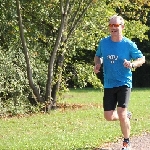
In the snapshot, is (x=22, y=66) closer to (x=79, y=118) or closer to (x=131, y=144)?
(x=79, y=118)

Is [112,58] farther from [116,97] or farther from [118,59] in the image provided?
[116,97]

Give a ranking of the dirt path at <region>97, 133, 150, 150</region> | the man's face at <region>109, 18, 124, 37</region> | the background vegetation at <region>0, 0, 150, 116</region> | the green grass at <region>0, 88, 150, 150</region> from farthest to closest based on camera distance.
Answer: the background vegetation at <region>0, 0, 150, 116</region> → the green grass at <region>0, 88, 150, 150</region> → the dirt path at <region>97, 133, 150, 150</region> → the man's face at <region>109, 18, 124, 37</region>

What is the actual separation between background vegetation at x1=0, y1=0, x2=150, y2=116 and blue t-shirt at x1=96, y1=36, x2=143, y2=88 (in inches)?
265

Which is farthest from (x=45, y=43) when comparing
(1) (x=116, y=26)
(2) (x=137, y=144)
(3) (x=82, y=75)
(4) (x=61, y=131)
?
(1) (x=116, y=26)

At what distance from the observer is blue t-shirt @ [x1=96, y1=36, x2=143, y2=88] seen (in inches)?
273

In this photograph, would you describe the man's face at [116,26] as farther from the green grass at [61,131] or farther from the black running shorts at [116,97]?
the green grass at [61,131]

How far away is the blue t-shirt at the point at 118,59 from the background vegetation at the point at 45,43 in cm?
673

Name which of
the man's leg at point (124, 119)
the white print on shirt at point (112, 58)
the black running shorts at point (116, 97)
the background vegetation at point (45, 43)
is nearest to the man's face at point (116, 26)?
the white print on shirt at point (112, 58)

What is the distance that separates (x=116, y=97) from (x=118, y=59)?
65 centimetres

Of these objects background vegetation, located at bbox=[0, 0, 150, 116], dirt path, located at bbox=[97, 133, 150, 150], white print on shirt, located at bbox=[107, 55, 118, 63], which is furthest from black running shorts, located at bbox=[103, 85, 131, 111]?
background vegetation, located at bbox=[0, 0, 150, 116]

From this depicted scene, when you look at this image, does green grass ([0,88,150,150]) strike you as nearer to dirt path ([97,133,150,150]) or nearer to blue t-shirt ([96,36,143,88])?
dirt path ([97,133,150,150])

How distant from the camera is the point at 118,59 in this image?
22.7 feet

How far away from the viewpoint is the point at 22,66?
1495cm

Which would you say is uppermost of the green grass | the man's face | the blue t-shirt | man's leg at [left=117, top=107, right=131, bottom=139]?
the man's face
